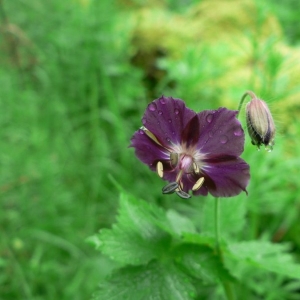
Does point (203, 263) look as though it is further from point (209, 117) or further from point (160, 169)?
point (209, 117)

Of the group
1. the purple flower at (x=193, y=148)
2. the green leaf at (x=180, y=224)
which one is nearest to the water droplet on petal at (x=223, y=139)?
the purple flower at (x=193, y=148)

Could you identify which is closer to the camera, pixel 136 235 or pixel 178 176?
pixel 178 176

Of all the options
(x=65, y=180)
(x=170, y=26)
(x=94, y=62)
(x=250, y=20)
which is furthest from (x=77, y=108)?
(x=250, y=20)

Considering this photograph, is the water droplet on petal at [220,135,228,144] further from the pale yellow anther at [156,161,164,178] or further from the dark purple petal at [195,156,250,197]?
the pale yellow anther at [156,161,164,178]

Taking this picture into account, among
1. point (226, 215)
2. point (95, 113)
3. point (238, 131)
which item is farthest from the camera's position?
point (95, 113)

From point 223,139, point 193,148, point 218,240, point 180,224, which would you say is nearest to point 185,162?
point 193,148

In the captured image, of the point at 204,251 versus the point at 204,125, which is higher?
the point at 204,125

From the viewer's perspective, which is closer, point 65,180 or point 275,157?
point 275,157

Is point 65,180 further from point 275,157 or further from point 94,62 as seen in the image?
point 275,157
